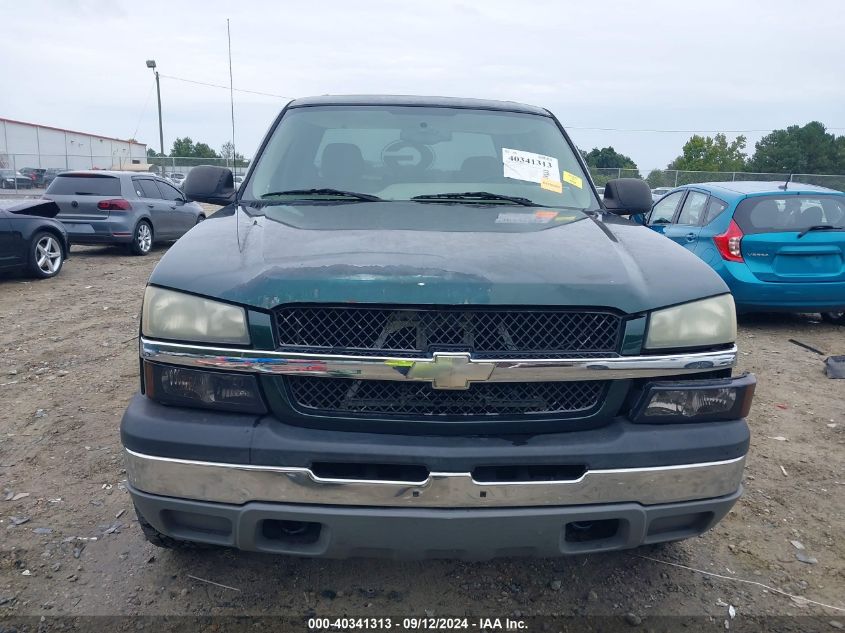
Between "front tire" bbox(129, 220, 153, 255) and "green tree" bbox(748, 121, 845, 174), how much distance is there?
191 feet

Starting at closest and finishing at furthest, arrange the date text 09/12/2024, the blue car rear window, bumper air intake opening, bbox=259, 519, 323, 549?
bumper air intake opening, bbox=259, 519, 323, 549 < the date text 09/12/2024 < the blue car rear window

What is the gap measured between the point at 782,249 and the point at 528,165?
4439mm

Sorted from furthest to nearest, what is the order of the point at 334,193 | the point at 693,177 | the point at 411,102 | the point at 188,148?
the point at 188,148 → the point at 693,177 → the point at 411,102 → the point at 334,193

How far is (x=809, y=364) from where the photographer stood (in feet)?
18.8

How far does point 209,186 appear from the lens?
3316 mm

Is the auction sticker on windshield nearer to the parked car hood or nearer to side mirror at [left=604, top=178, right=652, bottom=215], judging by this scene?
side mirror at [left=604, top=178, right=652, bottom=215]

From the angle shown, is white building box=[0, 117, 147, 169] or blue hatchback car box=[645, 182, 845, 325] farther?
white building box=[0, 117, 147, 169]

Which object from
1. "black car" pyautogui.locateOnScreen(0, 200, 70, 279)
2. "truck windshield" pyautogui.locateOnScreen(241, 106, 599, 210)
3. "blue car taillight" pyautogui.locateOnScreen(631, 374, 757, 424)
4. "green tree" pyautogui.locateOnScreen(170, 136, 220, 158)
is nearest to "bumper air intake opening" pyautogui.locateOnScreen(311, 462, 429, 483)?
"blue car taillight" pyautogui.locateOnScreen(631, 374, 757, 424)

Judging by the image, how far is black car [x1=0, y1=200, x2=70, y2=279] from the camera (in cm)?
870

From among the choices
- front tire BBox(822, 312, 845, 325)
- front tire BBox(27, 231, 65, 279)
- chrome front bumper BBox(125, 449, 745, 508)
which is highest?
chrome front bumper BBox(125, 449, 745, 508)

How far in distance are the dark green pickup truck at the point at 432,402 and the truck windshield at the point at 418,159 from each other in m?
0.93

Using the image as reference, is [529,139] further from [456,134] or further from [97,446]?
[97,446]

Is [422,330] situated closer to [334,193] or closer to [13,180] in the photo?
[334,193]

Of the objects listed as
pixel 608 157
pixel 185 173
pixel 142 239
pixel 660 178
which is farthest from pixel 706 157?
pixel 142 239
